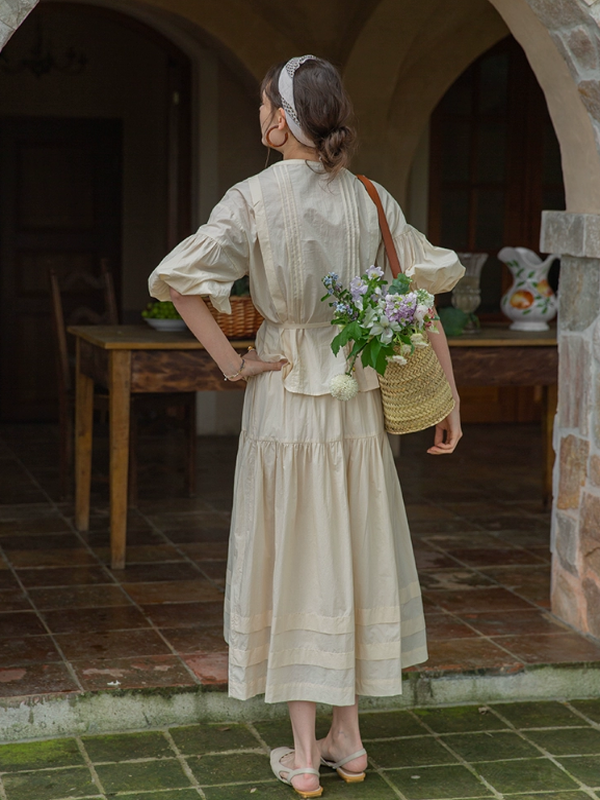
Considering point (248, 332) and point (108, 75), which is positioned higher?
point (108, 75)

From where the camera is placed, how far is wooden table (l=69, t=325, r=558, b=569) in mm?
4288

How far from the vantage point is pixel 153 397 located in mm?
5367

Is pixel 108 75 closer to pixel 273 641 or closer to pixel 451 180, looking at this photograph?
pixel 451 180

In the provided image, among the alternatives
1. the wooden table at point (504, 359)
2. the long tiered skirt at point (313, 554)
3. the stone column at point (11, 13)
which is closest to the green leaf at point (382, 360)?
the long tiered skirt at point (313, 554)

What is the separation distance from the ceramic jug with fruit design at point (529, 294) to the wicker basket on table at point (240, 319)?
144cm

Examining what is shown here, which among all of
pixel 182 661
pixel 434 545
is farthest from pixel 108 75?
pixel 182 661

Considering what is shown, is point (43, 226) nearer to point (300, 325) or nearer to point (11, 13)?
point (11, 13)

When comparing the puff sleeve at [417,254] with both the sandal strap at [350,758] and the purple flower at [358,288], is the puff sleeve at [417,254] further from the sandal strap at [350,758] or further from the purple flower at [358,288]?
the sandal strap at [350,758]

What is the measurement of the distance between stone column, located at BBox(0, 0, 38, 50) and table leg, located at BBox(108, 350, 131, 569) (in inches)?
64.0

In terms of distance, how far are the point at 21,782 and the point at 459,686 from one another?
1300mm

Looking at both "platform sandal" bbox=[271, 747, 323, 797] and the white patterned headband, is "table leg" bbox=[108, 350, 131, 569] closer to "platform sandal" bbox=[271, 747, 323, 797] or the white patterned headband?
"platform sandal" bbox=[271, 747, 323, 797]

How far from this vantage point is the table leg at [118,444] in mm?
4250

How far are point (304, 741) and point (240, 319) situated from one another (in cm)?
215

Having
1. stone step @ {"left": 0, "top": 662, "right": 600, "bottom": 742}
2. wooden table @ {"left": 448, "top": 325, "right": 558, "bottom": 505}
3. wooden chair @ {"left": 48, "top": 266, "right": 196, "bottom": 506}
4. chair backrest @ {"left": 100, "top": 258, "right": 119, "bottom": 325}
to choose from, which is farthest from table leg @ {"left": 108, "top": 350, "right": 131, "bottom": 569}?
wooden table @ {"left": 448, "top": 325, "right": 558, "bottom": 505}
